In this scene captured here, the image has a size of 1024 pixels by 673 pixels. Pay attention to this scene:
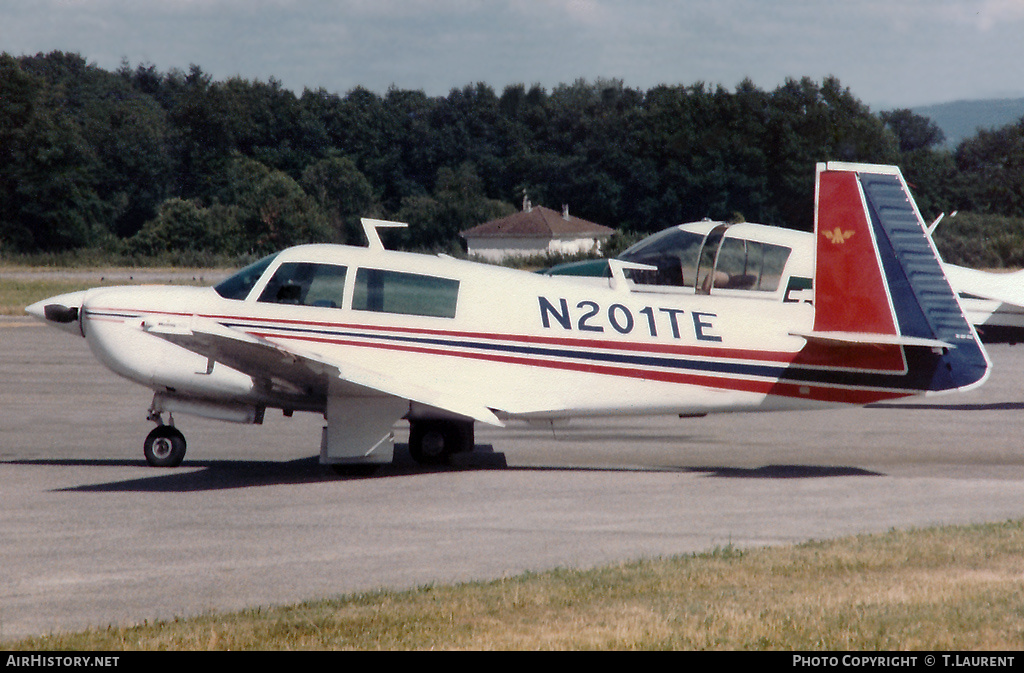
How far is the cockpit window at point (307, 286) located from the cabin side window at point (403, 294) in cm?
19

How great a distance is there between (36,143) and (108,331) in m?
69.3

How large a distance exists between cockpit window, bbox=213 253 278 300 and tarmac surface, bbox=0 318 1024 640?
1.75 meters

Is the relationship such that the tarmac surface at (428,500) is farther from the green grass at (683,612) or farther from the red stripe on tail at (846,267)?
the red stripe on tail at (846,267)

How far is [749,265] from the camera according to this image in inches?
554

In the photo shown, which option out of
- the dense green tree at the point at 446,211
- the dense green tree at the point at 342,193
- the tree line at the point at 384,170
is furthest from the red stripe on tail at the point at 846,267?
the dense green tree at the point at 342,193

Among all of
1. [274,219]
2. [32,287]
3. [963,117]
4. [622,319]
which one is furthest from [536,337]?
[963,117]

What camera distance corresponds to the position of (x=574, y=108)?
3354 inches

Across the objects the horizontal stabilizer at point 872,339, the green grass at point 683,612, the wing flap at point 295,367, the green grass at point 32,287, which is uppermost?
the horizontal stabilizer at point 872,339

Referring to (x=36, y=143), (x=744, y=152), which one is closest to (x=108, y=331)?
(x=744, y=152)

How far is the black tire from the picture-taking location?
11297 millimetres

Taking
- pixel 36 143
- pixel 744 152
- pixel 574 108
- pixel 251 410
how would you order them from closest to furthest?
pixel 251 410 < pixel 744 152 < pixel 36 143 < pixel 574 108

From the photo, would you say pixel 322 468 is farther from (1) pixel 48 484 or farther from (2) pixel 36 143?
(2) pixel 36 143

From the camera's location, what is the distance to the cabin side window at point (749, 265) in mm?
13945

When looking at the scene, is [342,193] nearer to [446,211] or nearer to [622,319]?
[446,211]
